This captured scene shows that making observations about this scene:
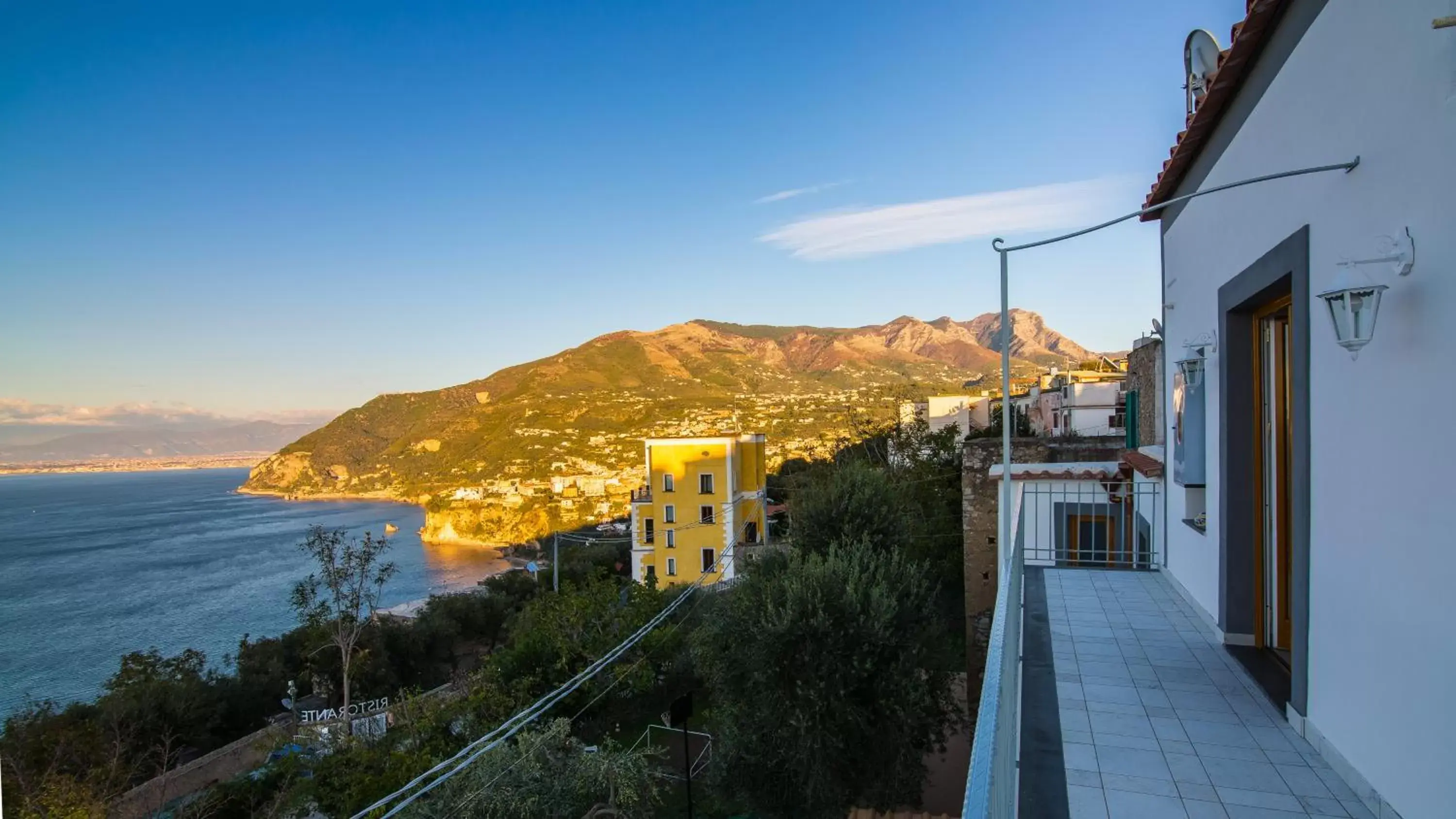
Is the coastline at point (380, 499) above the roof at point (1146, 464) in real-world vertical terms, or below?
below

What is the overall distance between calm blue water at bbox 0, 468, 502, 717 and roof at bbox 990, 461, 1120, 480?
35.6 meters

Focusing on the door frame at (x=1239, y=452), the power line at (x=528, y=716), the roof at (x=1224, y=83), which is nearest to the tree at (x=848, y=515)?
the power line at (x=528, y=716)

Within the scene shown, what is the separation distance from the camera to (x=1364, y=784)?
270cm

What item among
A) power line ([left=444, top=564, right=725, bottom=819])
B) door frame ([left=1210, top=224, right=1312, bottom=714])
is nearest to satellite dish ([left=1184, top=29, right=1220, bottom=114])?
door frame ([left=1210, top=224, right=1312, bottom=714])

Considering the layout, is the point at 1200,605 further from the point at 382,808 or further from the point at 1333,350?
the point at 382,808

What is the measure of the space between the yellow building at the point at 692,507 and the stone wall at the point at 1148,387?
18875 mm

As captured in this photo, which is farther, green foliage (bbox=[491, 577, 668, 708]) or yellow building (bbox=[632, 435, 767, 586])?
yellow building (bbox=[632, 435, 767, 586])

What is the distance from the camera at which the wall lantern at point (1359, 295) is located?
2367 millimetres

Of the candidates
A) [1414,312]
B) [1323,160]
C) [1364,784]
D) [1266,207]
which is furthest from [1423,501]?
[1266,207]

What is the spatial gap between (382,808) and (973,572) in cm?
1002

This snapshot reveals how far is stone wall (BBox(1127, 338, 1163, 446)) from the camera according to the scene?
31.7ft

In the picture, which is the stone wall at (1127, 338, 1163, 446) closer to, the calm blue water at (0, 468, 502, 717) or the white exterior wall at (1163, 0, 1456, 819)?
the white exterior wall at (1163, 0, 1456, 819)

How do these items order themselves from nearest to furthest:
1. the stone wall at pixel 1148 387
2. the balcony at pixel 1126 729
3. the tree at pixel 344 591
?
the balcony at pixel 1126 729
the stone wall at pixel 1148 387
the tree at pixel 344 591

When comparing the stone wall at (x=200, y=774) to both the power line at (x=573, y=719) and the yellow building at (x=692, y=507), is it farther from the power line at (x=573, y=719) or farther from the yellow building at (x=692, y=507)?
the yellow building at (x=692, y=507)
